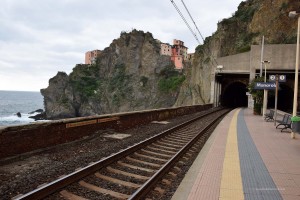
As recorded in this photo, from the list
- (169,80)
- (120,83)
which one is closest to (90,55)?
(120,83)

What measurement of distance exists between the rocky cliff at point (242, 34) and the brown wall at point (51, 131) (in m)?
41.4

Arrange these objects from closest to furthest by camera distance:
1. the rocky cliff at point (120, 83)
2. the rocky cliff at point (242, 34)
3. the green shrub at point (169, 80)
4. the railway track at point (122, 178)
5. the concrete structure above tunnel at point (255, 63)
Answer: the railway track at point (122, 178), the concrete structure above tunnel at point (255, 63), the rocky cliff at point (242, 34), the green shrub at point (169, 80), the rocky cliff at point (120, 83)

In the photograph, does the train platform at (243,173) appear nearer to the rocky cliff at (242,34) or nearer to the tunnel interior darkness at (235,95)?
the rocky cliff at (242,34)

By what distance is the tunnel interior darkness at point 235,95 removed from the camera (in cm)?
6634

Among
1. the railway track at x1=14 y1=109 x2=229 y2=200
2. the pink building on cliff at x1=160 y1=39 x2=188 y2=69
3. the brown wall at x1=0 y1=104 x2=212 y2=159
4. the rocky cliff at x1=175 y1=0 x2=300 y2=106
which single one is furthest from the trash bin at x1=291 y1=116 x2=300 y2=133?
the pink building on cliff at x1=160 y1=39 x2=188 y2=69

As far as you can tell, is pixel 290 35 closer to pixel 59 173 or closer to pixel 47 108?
pixel 59 173

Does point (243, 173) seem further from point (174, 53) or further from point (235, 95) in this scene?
point (174, 53)

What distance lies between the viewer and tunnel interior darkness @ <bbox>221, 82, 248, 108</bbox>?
66.3 metres

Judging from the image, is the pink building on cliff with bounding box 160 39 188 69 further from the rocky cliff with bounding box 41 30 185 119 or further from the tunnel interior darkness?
the tunnel interior darkness

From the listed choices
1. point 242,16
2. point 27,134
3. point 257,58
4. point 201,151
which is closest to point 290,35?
point 257,58

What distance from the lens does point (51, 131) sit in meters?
10.2

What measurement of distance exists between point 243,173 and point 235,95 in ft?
224

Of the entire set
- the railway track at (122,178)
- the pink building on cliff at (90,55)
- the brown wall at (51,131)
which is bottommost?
the railway track at (122,178)

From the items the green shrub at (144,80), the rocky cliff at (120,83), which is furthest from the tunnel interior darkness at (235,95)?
the green shrub at (144,80)
